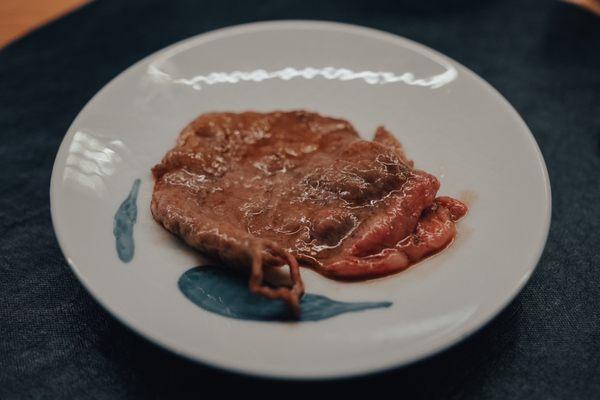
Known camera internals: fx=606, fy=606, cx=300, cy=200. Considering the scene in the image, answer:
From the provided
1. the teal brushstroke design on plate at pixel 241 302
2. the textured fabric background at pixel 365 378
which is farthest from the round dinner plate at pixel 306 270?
the textured fabric background at pixel 365 378

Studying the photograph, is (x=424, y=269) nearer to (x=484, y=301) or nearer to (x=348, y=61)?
(x=484, y=301)

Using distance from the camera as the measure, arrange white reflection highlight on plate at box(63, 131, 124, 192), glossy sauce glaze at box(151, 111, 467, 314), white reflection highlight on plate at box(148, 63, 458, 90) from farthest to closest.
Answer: white reflection highlight on plate at box(148, 63, 458, 90) < white reflection highlight on plate at box(63, 131, 124, 192) < glossy sauce glaze at box(151, 111, 467, 314)

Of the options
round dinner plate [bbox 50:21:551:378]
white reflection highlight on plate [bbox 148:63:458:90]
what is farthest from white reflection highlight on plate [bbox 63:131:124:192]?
white reflection highlight on plate [bbox 148:63:458:90]

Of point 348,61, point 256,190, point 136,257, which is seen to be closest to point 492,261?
point 256,190

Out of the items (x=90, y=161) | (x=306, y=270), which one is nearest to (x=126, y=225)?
(x=90, y=161)

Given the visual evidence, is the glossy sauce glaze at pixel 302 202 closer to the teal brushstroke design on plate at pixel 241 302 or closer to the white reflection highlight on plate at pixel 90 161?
the teal brushstroke design on plate at pixel 241 302

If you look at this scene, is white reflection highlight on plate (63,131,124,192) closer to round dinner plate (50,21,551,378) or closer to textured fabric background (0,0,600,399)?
round dinner plate (50,21,551,378)

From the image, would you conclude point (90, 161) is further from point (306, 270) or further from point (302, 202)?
point (306, 270)
